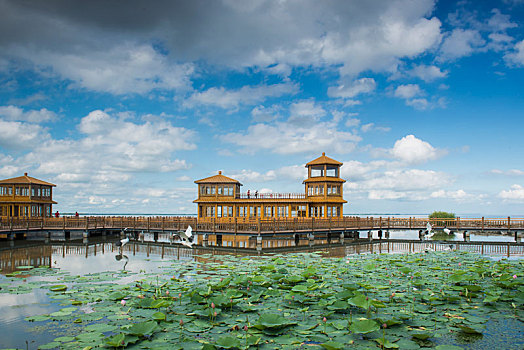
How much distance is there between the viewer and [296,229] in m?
28.5

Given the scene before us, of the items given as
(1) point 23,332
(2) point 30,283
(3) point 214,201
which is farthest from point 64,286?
(3) point 214,201

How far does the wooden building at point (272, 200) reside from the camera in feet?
119

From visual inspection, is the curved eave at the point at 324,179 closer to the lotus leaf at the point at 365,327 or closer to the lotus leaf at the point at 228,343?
the lotus leaf at the point at 365,327

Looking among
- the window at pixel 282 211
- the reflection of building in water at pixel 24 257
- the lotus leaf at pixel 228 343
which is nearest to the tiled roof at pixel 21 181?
the reflection of building in water at pixel 24 257

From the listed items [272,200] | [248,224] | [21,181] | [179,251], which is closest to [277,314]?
[179,251]

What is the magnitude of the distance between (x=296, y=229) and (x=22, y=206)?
99.3 feet

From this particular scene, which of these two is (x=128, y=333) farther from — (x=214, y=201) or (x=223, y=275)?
(x=214, y=201)

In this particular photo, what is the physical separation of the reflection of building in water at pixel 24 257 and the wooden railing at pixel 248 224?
451 cm

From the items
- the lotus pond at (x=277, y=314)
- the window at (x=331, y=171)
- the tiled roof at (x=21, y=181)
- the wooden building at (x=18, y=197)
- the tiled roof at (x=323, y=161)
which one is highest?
the tiled roof at (x=323, y=161)

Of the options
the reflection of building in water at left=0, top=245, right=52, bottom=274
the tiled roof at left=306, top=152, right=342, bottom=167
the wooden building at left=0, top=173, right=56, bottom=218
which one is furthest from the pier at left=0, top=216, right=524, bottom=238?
the tiled roof at left=306, top=152, right=342, bottom=167

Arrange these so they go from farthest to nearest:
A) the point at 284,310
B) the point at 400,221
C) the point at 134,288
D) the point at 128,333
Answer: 1. the point at 400,221
2. the point at 134,288
3. the point at 284,310
4. the point at 128,333

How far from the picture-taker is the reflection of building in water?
18.1 meters

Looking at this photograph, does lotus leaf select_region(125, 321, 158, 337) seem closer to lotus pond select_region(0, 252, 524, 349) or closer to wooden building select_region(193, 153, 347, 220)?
lotus pond select_region(0, 252, 524, 349)

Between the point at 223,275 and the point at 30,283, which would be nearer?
the point at 30,283
